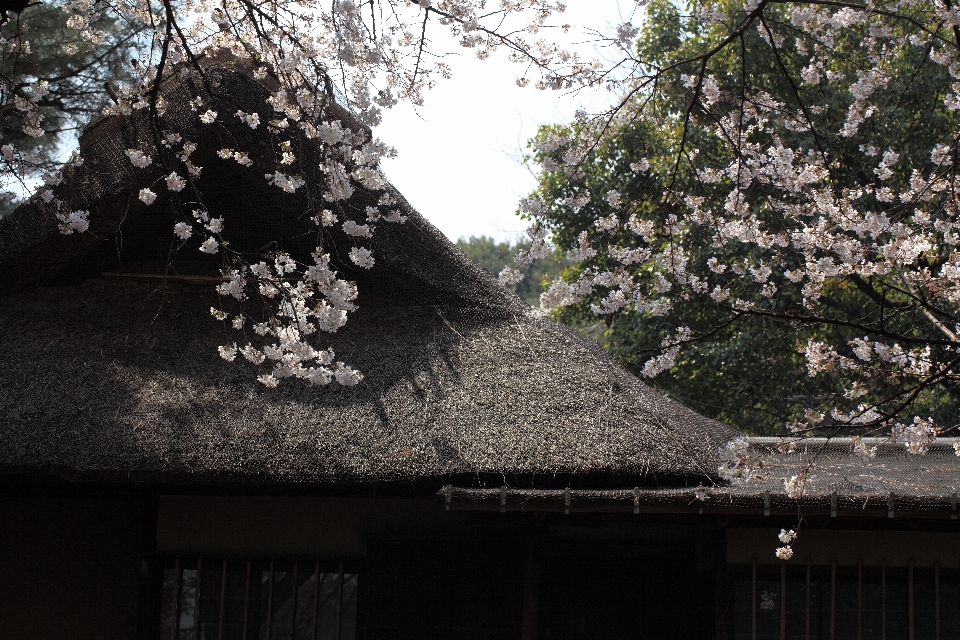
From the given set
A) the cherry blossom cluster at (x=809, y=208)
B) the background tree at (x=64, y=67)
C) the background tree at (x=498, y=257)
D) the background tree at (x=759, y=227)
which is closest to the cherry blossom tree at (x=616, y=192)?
the cherry blossom cluster at (x=809, y=208)

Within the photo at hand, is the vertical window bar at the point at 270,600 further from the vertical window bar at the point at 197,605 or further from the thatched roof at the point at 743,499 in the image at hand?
the thatched roof at the point at 743,499

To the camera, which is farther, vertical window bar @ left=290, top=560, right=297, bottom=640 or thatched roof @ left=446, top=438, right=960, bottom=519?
vertical window bar @ left=290, top=560, right=297, bottom=640

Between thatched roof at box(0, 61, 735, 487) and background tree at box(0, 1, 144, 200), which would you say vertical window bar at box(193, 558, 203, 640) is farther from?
background tree at box(0, 1, 144, 200)

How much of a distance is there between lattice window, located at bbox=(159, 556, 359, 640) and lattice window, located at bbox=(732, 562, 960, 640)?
2204mm

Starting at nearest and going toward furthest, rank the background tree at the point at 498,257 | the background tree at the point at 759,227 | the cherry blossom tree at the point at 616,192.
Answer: the cherry blossom tree at the point at 616,192
the background tree at the point at 759,227
the background tree at the point at 498,257

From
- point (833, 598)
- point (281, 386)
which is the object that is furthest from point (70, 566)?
point (833, 598)

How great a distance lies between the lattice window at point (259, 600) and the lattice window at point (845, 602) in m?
2.20

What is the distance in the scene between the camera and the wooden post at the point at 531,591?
4621 millimetres

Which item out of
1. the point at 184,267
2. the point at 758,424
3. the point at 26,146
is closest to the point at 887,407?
the point at 758,424

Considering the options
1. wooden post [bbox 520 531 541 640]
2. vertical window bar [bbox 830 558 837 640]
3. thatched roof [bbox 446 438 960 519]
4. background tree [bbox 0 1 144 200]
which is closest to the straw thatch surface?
thatched roof [bbox 446 438 960 519]

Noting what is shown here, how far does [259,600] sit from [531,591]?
161 centimetres

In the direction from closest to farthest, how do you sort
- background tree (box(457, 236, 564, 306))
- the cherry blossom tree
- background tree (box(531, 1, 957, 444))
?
the cherry blossom tree < background tree (box(531, 1, 957, 444)) < background tree (box(457, 236, 564, 306))

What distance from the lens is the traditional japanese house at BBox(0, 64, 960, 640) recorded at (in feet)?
15.0

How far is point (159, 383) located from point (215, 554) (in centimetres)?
102
